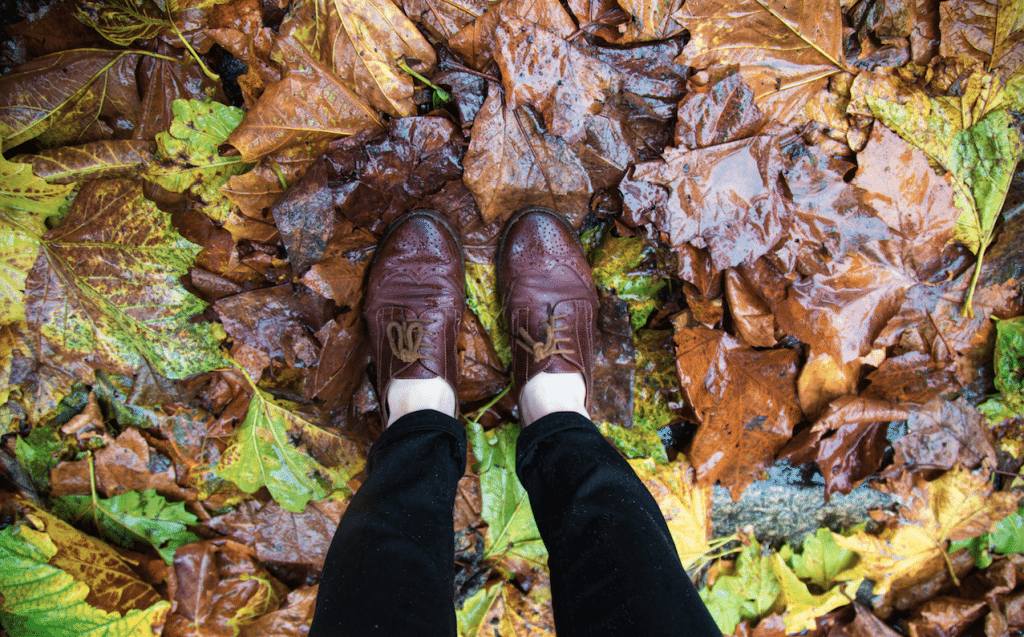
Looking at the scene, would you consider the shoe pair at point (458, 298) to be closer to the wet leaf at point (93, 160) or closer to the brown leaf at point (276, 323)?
the brown leaf at point (276, 323)

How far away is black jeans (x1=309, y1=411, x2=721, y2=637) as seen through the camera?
36.2 inches

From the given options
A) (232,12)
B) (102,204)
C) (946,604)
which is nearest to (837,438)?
(946,604)

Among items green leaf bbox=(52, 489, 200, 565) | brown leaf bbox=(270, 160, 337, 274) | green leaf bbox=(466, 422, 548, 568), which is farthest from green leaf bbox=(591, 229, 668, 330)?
green leaf bbox=(52, 489, 200, 565)

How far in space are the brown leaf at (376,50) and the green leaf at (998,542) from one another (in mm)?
2474

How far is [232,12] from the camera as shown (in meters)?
1.29

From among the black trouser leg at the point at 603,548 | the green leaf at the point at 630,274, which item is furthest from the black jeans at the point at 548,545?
the green leaf at the point at 630,274

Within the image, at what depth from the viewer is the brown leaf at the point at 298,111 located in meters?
1.22

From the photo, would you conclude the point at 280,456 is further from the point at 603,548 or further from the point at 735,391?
the point at 735,391

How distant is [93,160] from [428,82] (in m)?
0.99

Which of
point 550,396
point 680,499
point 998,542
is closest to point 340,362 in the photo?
point 550,396

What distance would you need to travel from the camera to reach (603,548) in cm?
101

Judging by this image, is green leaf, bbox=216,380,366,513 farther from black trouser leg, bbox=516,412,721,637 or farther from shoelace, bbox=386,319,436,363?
black trouser leg, bbox=516,412,721,637

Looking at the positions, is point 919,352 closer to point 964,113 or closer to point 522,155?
point 964,113

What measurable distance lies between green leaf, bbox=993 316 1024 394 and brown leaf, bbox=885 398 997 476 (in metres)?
0.13
